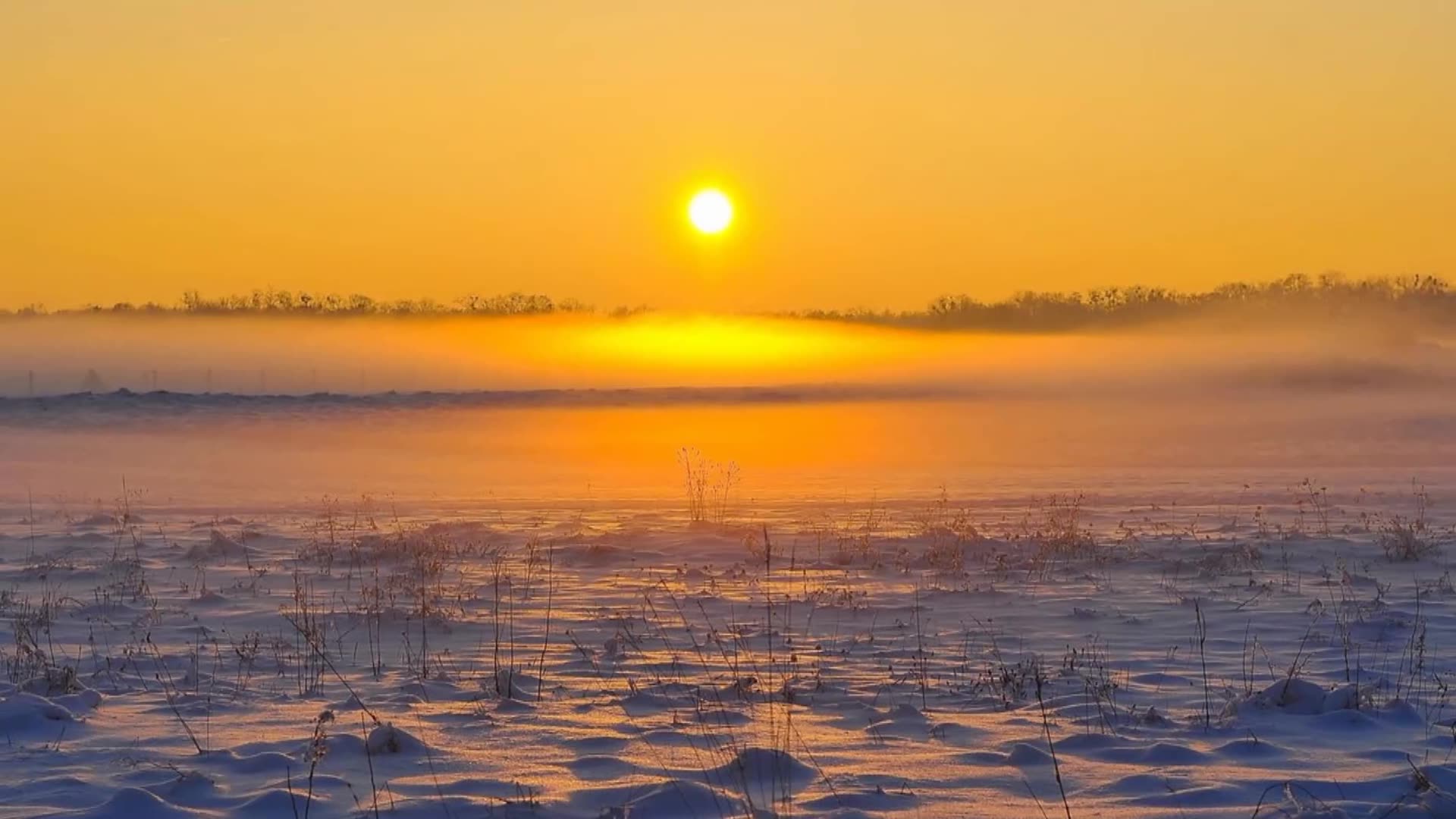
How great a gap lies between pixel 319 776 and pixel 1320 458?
110 ft

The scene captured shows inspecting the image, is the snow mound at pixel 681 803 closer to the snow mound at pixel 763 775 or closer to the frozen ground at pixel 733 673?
the frozen ground at pixel 733 673

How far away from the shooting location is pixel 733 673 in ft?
32.5

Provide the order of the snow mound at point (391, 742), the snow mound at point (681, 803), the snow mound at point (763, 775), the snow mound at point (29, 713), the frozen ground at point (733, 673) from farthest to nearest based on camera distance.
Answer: the snow mound at point (29, 713) < the snow mound at point (391, 742) < the frozen ground at point (733, 673) < the snow mound at point (763, 775) < the snow mound at point (681, 803)

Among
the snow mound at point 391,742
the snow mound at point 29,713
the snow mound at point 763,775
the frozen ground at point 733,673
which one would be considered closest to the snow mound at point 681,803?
the frozen ground at point 733,673

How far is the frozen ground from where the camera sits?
720 cm

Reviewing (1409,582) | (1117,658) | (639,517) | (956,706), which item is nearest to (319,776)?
(956,706)

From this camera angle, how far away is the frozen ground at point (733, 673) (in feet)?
23.6

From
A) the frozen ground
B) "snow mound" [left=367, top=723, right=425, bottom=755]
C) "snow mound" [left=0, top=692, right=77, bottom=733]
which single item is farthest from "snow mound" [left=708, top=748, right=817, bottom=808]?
"snow mound" [left=0, top=692, right=77, bottom=733]

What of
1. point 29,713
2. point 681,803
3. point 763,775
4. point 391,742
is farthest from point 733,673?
point 29,713

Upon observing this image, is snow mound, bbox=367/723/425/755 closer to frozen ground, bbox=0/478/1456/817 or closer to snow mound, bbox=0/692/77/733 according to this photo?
frozen ground, bbox=0/478/1456/817

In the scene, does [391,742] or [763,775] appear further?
[391,742]

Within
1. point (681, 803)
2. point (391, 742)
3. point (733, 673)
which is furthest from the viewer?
point (733, 673)

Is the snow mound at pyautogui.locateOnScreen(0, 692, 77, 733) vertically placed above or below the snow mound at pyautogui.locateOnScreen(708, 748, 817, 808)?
above

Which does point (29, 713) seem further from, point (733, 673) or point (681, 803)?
point (733, 673)
